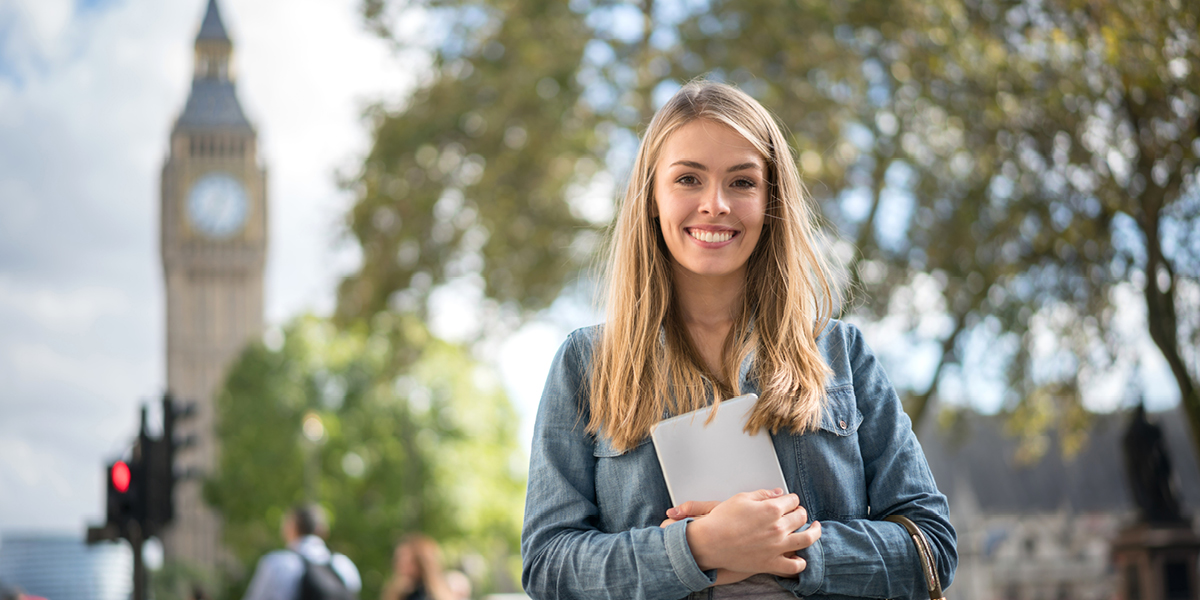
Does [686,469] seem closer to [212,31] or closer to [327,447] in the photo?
[327,447]

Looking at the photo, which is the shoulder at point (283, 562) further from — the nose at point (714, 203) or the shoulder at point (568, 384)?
the nose at point (714, 203)

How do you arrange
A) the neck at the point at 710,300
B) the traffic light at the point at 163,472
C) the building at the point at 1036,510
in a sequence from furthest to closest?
the building at the point at 1036,510
the traffic light at the point at 163,472
the neck at the point at 710,300

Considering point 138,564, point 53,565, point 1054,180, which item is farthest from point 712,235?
point 53,565

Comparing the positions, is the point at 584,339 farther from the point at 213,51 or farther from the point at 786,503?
the point at 213,51

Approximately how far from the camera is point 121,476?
28.5ft

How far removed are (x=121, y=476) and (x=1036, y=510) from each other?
56.4 m

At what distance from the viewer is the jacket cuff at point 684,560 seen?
6.04ft

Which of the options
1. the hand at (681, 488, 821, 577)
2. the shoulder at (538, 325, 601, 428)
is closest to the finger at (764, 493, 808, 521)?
the hand at (681, 488, 821, 577)

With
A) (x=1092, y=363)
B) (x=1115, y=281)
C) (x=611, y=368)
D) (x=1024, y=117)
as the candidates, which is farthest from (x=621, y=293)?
(x=1092, y=363)

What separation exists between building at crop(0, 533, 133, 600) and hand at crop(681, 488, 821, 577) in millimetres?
29346

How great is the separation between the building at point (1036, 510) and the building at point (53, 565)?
1443 inches

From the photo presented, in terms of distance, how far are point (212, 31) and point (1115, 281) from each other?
79.4 metres

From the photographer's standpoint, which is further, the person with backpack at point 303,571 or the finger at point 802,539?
the person with backpack at point 303,571

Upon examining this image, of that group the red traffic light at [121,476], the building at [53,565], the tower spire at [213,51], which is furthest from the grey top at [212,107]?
the red traffic light at [121,476]
